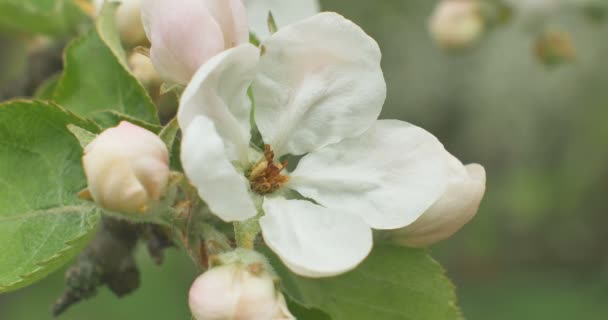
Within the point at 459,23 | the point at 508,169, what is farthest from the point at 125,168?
the point at 508,169

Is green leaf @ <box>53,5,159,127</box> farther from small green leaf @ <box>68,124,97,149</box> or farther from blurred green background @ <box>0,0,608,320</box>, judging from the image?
blurred green background @ <box>0,0,608,320</box>

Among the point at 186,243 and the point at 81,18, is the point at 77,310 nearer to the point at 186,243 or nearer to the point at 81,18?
the point at 81,18

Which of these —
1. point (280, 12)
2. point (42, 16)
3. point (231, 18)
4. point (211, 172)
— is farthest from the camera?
point (42, 16)

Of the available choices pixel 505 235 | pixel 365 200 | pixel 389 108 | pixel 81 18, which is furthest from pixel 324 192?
pixel 389 108

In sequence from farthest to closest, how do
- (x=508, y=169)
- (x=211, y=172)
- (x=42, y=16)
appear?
1. (x=508, y=169)
2. (x=42, y=16)
3. (x=211, y=172)

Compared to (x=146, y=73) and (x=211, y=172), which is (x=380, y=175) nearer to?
(x=211, y=172)

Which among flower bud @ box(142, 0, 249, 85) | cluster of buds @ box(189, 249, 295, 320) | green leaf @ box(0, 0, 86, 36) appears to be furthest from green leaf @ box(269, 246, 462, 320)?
green leaf @ box(0, 0, 86, 36)

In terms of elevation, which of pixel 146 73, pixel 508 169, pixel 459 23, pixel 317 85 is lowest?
pixel 508 169

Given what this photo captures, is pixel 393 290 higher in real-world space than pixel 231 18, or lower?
lower

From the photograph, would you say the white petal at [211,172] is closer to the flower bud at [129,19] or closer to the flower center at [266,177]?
the flower center at [266,177]

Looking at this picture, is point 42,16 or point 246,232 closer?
point 246,232

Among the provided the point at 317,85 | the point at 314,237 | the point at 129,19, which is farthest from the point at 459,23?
the point at 314,237
